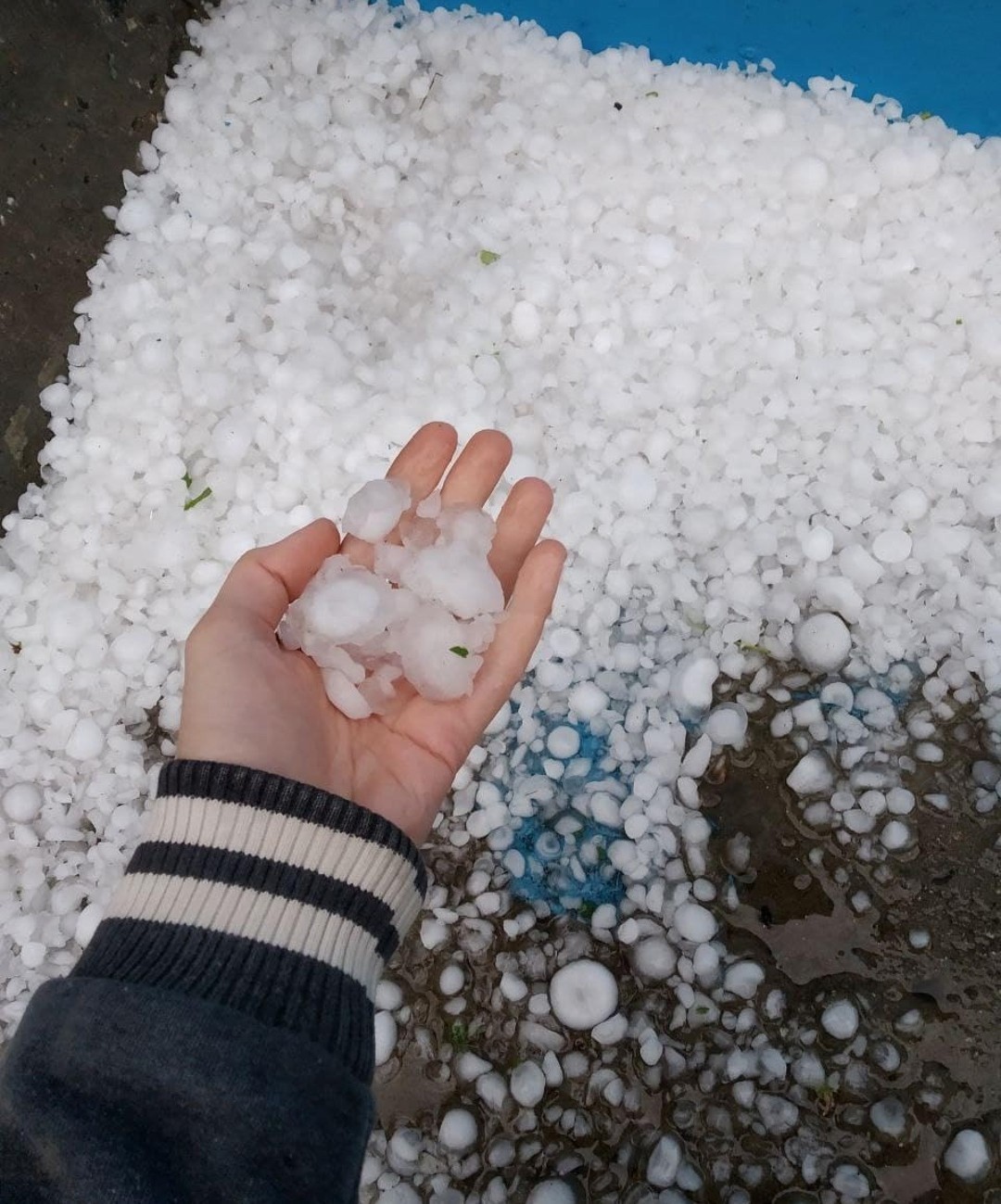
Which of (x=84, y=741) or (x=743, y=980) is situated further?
(x=84, y=741)

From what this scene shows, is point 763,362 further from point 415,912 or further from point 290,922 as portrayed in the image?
point 290,922

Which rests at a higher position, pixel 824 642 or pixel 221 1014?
pixel 824 642

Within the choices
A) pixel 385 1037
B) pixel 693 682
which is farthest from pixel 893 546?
pixel 385 1037

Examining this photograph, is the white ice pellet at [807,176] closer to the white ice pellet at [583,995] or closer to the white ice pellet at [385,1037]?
the white ice pellet at [583,995]

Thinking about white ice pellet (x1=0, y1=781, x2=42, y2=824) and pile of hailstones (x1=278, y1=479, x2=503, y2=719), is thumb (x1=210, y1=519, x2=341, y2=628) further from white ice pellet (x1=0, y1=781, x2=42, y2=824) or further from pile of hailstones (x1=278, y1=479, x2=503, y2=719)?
white ice pellet (x1=0, y1=781, x2=42, y2=824)

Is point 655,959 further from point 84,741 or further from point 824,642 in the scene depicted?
point 84,741

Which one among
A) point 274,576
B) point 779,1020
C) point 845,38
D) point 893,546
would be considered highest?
point 845,38

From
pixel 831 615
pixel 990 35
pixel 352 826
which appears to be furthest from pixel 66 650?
pixel 990 35

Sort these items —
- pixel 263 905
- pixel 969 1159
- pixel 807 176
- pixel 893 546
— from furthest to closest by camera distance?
pixel 807 176 < pixel 893 546 < pixel 969 1159 < pixel 263 905
